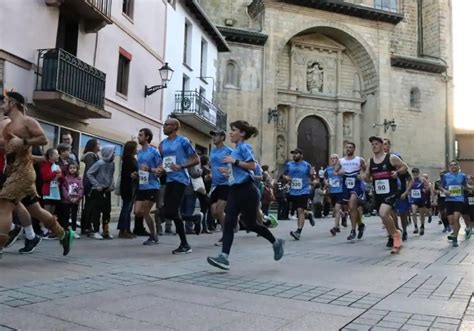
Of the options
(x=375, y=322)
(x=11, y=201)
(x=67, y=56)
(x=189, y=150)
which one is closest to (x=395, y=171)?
(x=189, y=150)

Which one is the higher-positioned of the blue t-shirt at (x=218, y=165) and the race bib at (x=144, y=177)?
the blue t-shirt at (x=218, y=165)

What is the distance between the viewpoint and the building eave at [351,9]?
108 feet

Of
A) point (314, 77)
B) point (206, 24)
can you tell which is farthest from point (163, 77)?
point (314, 77)

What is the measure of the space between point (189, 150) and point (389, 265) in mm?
3400

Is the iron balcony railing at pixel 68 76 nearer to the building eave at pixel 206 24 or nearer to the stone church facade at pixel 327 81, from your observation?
the building eave at pixel 206 24

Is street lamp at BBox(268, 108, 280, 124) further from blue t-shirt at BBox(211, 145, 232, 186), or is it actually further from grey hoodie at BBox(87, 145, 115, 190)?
grey hoodie at BBox(87, 145, 115, 190)

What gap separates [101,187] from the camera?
934cm

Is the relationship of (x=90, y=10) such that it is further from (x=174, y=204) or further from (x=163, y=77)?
(x=174, y=204)

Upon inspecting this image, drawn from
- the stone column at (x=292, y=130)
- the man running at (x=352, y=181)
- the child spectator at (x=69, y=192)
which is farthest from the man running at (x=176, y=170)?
the stone column at (x=292, y=130)

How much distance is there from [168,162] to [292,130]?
26423 mm

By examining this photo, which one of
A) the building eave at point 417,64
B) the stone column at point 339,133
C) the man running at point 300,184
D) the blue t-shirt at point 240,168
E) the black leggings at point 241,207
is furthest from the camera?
the building eave at point 417,64

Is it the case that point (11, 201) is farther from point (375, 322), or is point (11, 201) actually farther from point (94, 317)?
point (375, 322)

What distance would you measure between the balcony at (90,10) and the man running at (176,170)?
851cm

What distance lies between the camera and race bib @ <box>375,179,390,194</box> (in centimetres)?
836
